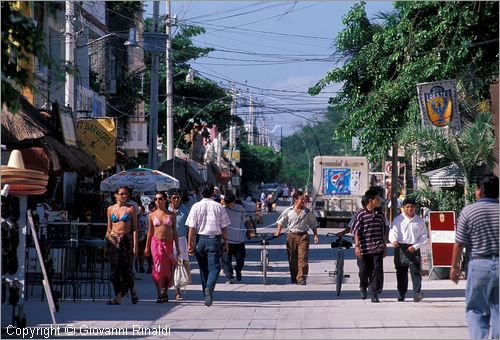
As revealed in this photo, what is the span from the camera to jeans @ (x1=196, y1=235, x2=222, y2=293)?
55.4 feet

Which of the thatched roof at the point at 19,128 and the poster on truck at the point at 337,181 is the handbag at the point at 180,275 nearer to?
the thatched roof at the point at 19,128

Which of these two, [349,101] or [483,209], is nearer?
[483,209]

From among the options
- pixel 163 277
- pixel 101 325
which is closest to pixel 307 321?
pixel 101 325

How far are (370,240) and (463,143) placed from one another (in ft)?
19.1

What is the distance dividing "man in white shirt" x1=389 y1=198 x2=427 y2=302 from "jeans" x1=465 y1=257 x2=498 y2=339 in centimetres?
747

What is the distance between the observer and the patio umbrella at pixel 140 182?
27422mm

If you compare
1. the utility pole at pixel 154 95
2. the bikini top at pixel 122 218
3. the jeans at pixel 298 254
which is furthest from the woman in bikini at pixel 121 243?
the utility pole at pixel 154 95

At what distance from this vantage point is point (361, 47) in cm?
2941

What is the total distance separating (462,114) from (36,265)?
39.6ft

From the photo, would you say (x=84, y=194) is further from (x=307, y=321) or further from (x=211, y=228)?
(x=307, y=321)

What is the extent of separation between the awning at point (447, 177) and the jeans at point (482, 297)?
13.4 m

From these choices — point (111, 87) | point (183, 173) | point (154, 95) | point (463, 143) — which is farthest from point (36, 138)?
point (111, 87)

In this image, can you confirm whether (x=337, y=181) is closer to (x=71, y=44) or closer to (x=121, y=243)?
(x=71, y=44)

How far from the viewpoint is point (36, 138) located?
19.1 m
